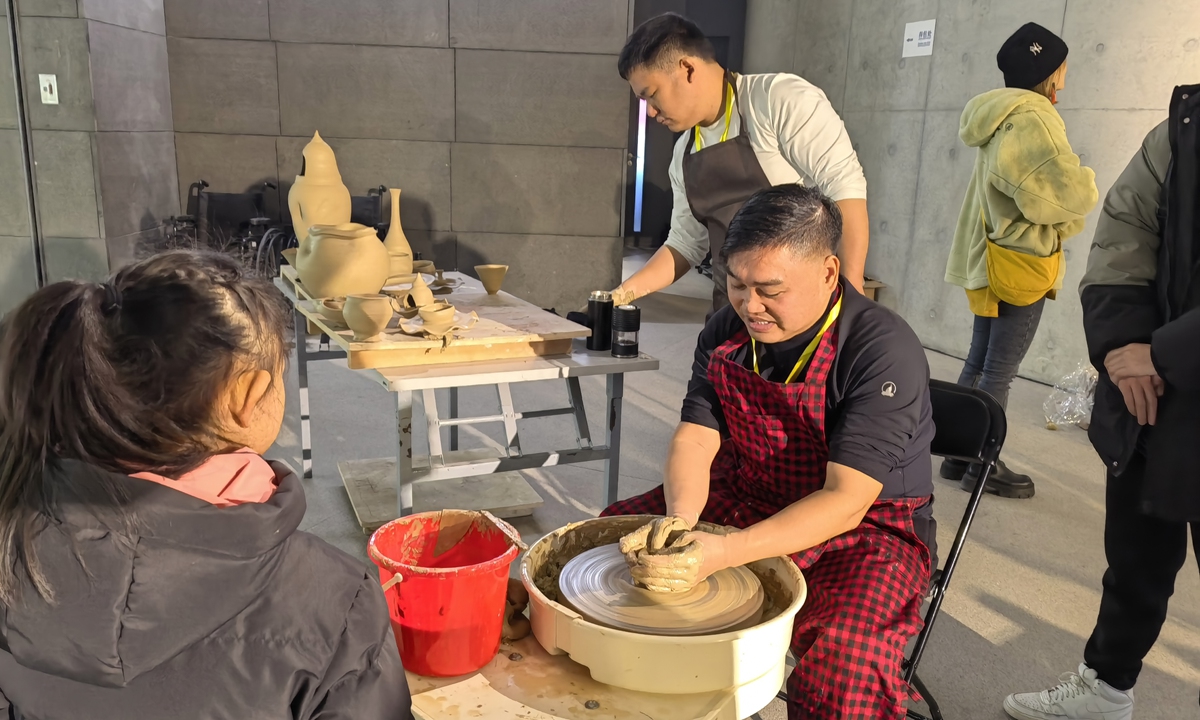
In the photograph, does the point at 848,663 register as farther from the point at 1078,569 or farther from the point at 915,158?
the point at 915,158

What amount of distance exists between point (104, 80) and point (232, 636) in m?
4.87

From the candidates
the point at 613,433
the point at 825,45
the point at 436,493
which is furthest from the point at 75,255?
the point at 825,45

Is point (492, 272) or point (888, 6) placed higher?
point (888, 6)

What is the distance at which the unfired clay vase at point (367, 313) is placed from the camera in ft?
7.00

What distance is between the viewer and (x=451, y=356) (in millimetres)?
2248

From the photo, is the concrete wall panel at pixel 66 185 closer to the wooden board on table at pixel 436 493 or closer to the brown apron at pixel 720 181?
the wooden board on table at pixel 436 493

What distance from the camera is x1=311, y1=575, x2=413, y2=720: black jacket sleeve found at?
900 millimetres

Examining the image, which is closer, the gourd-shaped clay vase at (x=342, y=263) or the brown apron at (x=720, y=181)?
the brown apron at (x=720, y=181)

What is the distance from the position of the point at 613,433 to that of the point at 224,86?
13.8 feet

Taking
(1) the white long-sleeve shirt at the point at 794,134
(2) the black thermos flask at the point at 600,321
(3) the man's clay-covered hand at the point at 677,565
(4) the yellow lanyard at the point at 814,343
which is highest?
(1) the white long-sleeve shirt at the point at 794,134

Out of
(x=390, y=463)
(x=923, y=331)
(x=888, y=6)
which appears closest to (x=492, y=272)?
(x=390, y=463)

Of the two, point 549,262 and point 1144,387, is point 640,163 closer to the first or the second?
point 549,262

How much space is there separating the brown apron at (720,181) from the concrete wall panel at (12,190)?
13.2 feet

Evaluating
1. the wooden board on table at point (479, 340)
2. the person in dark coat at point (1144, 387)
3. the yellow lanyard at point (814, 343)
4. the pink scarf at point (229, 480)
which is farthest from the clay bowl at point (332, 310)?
the person in dark coat at point (1144, 387)
